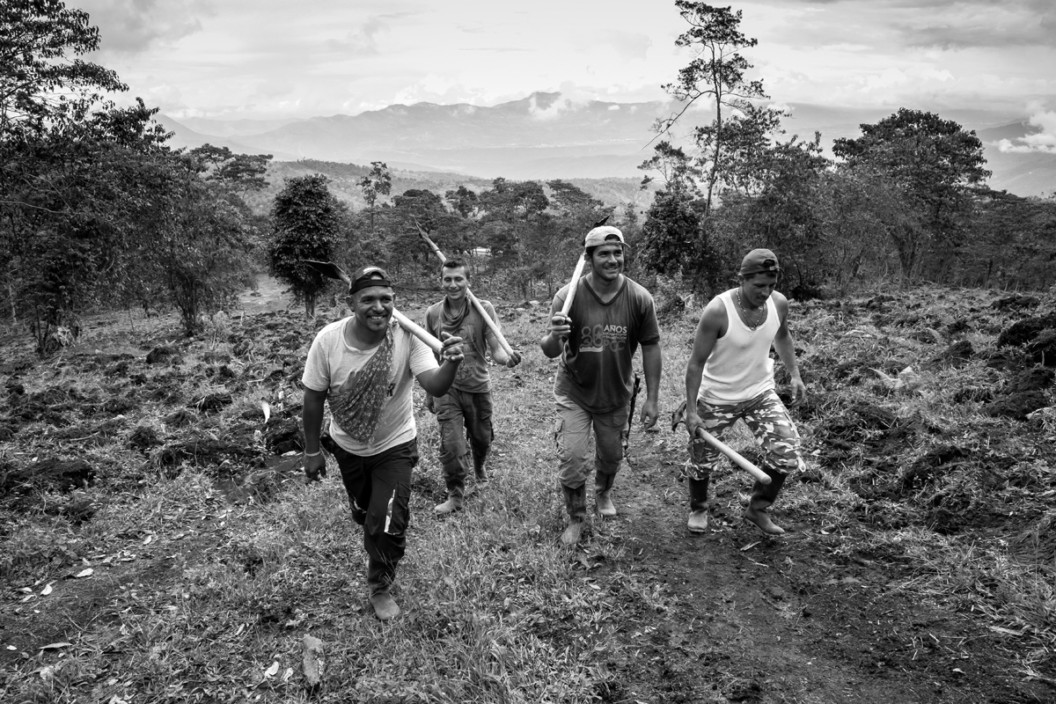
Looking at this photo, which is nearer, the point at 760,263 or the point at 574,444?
the point at 760,263

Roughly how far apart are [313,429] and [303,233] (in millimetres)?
23435

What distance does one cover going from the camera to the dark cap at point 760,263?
382cm

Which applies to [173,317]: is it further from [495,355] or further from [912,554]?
[912,554]

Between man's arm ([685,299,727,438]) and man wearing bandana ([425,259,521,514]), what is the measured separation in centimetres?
156

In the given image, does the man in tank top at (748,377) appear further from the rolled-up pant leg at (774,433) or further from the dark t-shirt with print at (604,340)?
the dark t-shirt with print at (604,340)

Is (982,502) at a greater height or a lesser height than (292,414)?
greater

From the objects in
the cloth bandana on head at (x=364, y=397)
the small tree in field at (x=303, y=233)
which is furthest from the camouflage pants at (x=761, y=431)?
Result: the small tree in field at (x=303, y=233)

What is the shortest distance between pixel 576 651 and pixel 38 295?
774 inches

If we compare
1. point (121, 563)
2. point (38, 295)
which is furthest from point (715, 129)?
point (121, 563)

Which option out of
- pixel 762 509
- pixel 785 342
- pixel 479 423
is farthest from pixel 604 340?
pixel 479 423

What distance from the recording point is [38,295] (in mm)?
17312

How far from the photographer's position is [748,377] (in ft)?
13.4

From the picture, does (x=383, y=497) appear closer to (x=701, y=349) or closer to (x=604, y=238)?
(x=604, y=238)

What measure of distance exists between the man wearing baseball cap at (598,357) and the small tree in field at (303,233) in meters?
22.0
